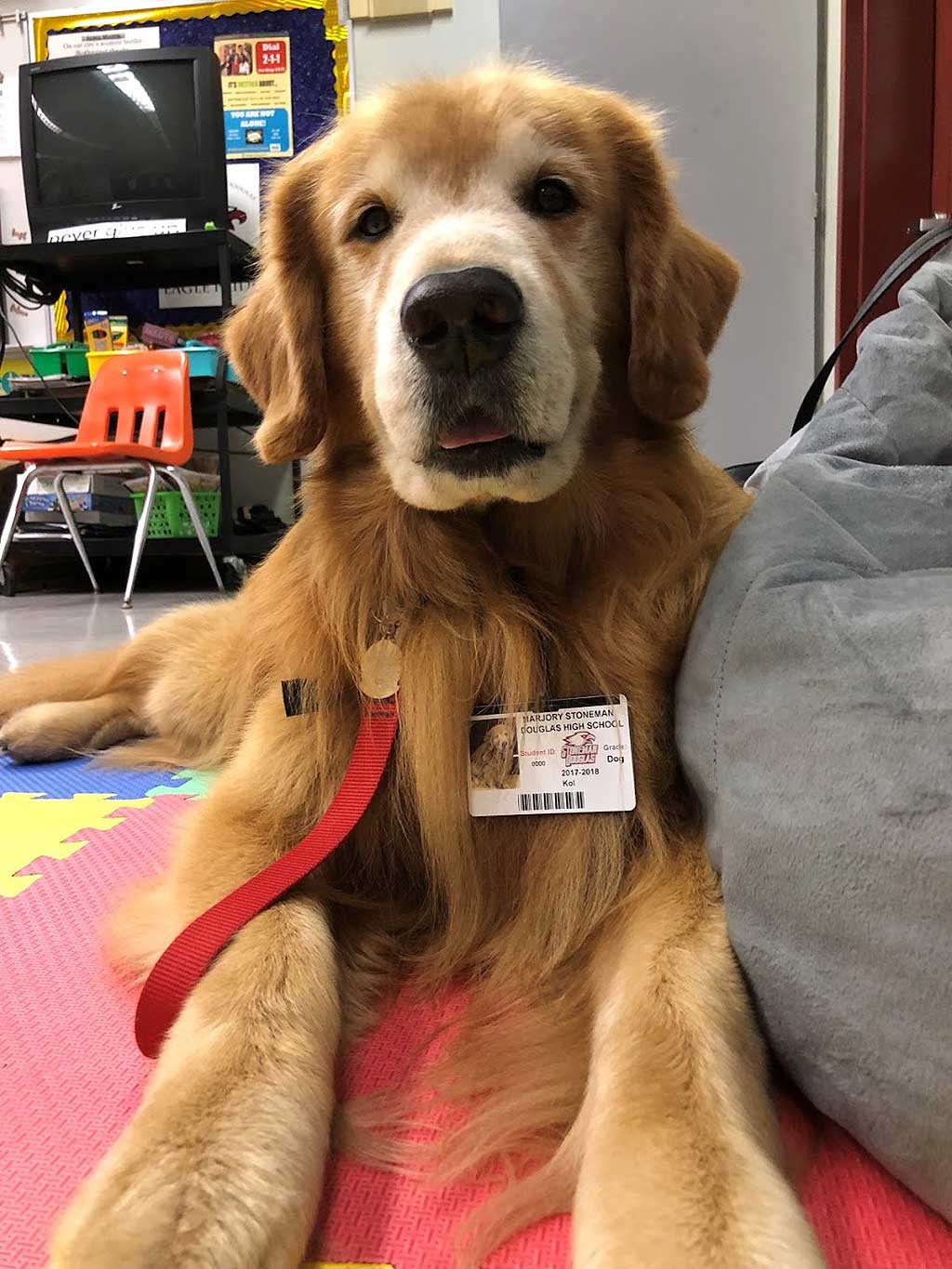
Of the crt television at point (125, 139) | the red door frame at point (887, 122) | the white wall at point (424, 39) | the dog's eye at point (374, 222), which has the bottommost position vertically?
the dog's eye at point (374, 222)

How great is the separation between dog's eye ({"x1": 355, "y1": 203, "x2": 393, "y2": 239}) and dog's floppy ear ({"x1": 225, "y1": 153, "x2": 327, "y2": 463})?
0.35 ft

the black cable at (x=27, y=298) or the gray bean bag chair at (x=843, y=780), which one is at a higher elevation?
the black cable at (x=27, y=298)

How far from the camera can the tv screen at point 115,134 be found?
15.8 feet

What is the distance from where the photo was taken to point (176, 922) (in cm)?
94

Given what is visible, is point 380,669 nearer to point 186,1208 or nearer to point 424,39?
point 186,1208

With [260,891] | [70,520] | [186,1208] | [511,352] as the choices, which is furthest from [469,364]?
[70,520]

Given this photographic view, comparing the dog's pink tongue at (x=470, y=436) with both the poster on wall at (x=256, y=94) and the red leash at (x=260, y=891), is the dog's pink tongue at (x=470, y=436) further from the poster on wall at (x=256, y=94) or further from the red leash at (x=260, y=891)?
the poster on wall at (x=256, y=94)

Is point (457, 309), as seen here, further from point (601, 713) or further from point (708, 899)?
point (708, 899)

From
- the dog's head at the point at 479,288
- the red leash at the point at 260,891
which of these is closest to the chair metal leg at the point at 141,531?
the dog's head at the point at 479,288

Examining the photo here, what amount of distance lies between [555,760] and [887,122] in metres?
2.46

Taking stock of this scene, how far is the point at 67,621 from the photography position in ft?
12.4

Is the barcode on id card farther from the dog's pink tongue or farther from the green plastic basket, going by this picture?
the green plastic basket

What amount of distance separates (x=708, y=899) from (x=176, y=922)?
1.71 ft

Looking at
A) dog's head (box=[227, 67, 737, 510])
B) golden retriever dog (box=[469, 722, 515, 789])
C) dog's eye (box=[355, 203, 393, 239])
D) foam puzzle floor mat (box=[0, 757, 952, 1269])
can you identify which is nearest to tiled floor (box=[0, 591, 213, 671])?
foam puzzle floor mat (box=[0, 757, 952, 1269])
